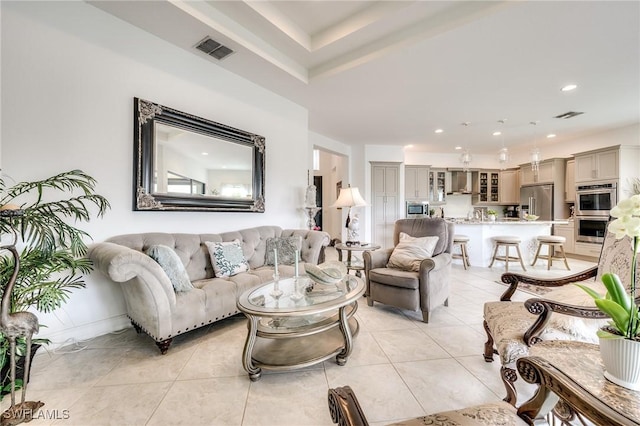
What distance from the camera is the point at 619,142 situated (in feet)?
17.1

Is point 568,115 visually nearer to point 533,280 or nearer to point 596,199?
point 596,199

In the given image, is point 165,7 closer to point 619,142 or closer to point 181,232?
point 181,232

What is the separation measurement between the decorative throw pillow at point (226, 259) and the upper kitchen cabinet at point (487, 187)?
286 inches

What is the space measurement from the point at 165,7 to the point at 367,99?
269cm

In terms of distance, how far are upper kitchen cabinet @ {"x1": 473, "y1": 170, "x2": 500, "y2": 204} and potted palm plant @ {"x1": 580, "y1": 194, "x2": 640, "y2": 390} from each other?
7453mm

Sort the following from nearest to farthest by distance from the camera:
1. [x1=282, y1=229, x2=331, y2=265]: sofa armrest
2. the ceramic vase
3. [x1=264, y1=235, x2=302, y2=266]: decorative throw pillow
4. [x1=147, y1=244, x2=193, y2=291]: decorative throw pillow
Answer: the ceramic vase → [x1=147, y1=244, x2=193, y2=291]: decorative throw pillow → [x1=264, y1=235, x2=302, y2=266]: decorative throw pillow → [x1=282, y1=229, x2=331, y2=265]: sofa armrest

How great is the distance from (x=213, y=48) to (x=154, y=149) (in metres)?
1.26

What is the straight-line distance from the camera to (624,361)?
82 centimetres

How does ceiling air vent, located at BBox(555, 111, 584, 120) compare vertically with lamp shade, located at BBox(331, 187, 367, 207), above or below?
above

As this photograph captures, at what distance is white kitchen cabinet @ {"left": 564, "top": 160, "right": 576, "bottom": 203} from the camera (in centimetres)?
593

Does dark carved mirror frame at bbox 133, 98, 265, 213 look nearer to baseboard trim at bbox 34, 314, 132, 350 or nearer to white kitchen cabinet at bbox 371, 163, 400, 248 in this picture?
baseboard trim at bbox 34, 314, 132, 350

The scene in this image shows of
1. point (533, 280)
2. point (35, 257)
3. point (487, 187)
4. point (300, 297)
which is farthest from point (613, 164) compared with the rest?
point (35, 257)

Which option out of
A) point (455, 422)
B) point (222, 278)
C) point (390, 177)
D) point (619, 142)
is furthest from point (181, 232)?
point (619, 142)

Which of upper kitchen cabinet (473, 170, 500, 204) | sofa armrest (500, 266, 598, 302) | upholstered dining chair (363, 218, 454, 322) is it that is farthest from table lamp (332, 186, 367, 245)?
upper kitchen cabinet (473, 170, 500, 204)
